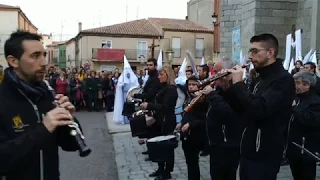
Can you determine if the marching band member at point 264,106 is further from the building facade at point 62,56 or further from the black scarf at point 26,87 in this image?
the building facade at point 62,56

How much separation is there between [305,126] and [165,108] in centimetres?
253

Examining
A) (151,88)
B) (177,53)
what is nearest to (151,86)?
(151,88)

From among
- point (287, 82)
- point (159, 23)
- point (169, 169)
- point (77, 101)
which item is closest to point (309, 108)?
point (287, 82)

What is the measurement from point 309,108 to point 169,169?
2.69 m

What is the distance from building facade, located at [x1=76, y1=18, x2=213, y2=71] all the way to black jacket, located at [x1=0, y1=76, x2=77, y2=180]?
45106 millimetres

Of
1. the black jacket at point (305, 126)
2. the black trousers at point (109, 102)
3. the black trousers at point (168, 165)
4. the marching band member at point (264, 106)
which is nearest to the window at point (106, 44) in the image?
the black trousers at point (109, 102)

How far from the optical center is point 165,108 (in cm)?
652

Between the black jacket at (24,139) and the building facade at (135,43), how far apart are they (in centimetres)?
4511

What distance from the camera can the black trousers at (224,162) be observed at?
472cm

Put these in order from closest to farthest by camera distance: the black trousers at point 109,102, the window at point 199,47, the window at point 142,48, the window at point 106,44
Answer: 1. the black trousers at point 109,102
2. the window at point 106,44
3. the window at point 142,48
4. the window at point 199,47

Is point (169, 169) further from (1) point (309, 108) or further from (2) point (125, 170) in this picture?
(1) point (309, 108)

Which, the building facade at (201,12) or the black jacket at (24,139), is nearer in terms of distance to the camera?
the black jacket at (24,139)

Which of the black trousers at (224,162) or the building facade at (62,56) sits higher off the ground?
the building facade at (62,56)

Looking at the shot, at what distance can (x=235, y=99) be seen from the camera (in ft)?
11.3
